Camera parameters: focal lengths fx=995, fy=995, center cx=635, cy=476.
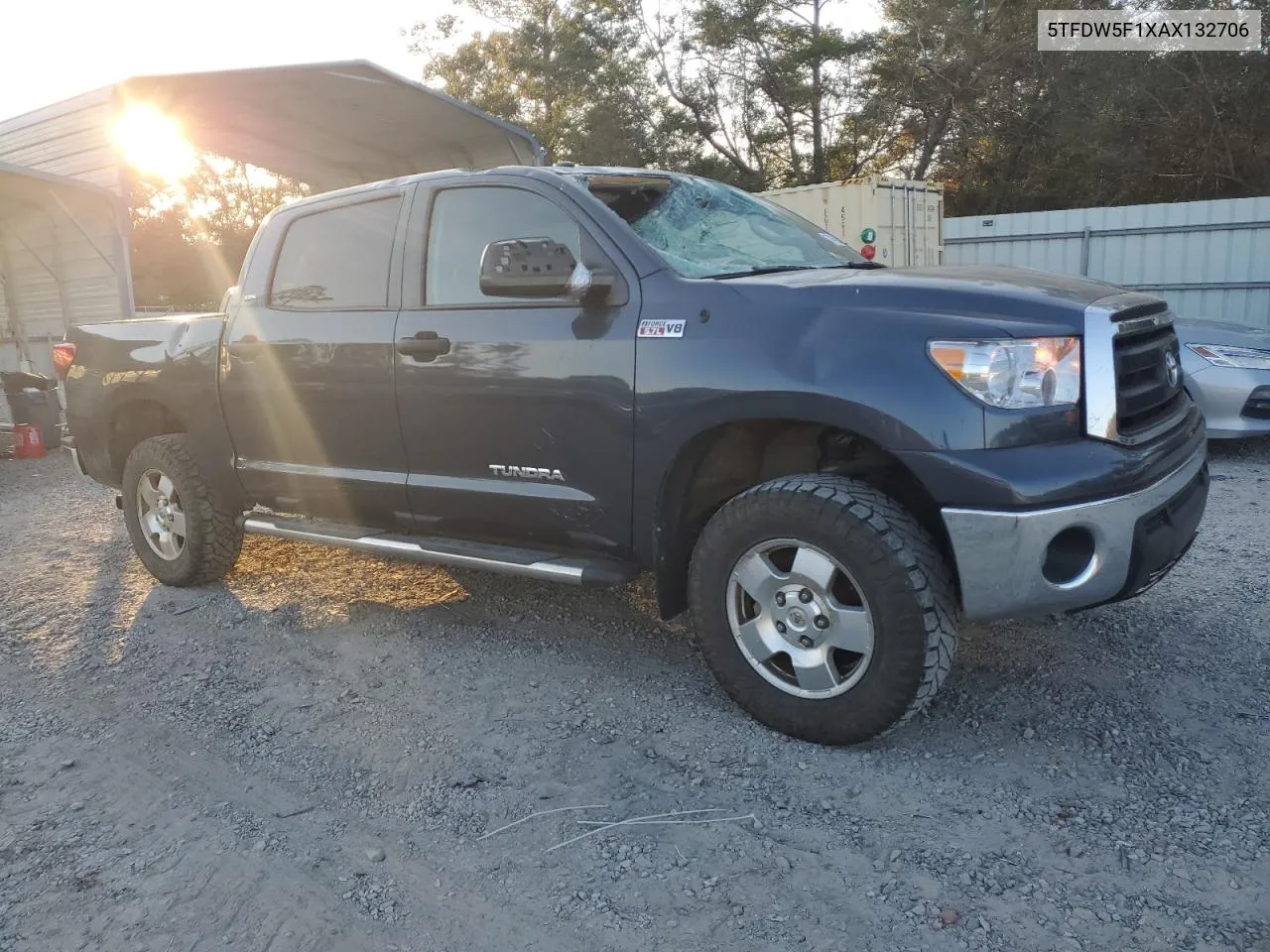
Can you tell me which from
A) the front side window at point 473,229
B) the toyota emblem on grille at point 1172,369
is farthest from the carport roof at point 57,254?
the toyota emblem on grille at point 1172,369

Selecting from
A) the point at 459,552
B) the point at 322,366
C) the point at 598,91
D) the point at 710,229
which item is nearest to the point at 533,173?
the point at 710,229

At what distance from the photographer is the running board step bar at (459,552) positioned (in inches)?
139

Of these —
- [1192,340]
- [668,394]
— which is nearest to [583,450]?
[668,394]

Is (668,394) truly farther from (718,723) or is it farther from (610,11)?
(610,11)

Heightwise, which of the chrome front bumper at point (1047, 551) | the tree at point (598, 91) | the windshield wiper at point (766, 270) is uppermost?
the tree at point (598, 91)

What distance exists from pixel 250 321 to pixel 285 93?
24.1ft

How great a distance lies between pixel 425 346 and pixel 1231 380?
19.8 ft

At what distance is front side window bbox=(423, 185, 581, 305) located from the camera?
3.72 metres

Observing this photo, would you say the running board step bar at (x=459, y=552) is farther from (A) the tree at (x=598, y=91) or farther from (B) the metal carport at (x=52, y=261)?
(A) the tree at (x=598, y=91)

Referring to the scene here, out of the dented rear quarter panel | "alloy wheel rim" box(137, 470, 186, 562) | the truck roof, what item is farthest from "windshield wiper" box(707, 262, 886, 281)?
"alloy wheel rim" box(137, 470, 186, 562)

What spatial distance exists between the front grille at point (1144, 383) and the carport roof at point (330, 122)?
9.02 metres

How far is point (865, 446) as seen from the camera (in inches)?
127

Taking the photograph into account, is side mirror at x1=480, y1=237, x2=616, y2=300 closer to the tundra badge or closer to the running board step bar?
the tundra badge

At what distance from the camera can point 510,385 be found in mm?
3629
